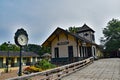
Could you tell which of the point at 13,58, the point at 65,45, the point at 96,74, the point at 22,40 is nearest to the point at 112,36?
the point at 65,45

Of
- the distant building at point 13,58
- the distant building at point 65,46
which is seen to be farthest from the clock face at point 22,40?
the distant building at point 13,58

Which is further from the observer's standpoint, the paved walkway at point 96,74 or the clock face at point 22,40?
the paved walkway at point 96,74

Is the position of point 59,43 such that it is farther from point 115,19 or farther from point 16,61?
point 115,19

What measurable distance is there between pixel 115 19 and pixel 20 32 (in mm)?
46432

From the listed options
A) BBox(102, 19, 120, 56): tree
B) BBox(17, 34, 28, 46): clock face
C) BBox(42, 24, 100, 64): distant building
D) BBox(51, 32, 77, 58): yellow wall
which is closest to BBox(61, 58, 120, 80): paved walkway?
BBox(17, 34, 28, 46): clock face

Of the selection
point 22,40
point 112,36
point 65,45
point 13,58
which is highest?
point 112,36

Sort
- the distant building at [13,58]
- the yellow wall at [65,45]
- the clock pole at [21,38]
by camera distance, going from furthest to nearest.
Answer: the distant building at [13,58]
the yellow wall at [65,45]
the clock pole at [21,38]

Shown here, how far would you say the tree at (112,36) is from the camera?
156ft

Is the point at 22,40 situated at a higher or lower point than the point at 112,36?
lower

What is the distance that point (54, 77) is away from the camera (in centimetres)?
1062

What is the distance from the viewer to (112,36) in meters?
49.9

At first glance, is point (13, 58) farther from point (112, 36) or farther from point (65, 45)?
point (112, 36)

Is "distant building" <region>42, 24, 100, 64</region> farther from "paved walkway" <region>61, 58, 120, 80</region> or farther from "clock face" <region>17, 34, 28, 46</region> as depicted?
"clock face" <region>17, 34, 28, 46</region>

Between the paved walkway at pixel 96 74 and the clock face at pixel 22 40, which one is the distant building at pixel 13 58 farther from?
the clock face at pixel 22 40
